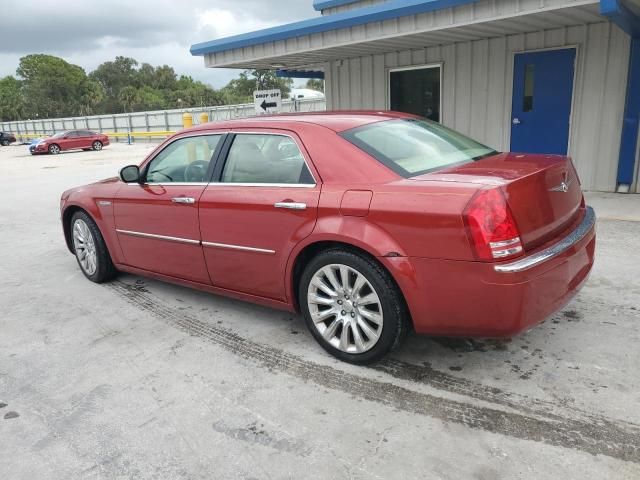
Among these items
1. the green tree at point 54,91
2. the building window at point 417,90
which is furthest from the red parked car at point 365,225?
the green tree at point 54,91

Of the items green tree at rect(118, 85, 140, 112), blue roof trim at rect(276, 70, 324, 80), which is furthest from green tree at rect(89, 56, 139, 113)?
blue roof trim at rect(276, 70, 324, 80)

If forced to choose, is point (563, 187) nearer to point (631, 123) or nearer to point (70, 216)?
point (70, 216)

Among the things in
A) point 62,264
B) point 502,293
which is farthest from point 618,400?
point 62,264

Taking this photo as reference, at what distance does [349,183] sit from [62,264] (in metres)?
4.38

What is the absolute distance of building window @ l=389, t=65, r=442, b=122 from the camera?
9672 millimetres

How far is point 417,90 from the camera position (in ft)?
32.6

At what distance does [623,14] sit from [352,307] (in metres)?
5.29

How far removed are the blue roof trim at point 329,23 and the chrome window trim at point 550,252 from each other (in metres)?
4.60

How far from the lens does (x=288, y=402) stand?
9.66 feet

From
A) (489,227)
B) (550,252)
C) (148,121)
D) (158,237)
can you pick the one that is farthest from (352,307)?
(148,121)

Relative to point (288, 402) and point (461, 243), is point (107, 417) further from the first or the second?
point (461, 243)

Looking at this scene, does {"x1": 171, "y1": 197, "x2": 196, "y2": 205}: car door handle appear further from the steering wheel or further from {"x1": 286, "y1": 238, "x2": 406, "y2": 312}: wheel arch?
{"x1": 286, "y1": 238, "x2": 406, "y2": 312}: wheel arch

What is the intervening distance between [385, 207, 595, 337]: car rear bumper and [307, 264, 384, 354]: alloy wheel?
0.87 feet

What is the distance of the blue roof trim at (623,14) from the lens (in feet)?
18.4
